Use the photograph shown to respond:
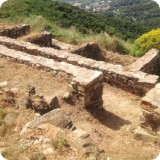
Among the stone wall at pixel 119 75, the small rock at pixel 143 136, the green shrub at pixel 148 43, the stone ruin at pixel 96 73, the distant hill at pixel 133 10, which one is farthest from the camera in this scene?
the distant hill at pixel 133 10

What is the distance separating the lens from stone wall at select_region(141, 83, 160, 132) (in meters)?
6.30

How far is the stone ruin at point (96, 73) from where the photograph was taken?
6599 mm

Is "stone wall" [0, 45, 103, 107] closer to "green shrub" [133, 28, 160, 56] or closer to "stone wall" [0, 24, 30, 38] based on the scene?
"green shrub" [133, 28, 160, 56]

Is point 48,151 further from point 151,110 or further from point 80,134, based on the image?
point 151,110

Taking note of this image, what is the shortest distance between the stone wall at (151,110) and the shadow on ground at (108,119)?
1267mm

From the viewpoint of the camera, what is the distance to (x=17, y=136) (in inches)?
231

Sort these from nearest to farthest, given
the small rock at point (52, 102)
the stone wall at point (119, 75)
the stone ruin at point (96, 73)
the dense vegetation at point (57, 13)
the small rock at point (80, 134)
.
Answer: the small rock at point (80, 134) < the stone ruin at point (96, 73) < the small rock at point (52, 102) < the stone wall at point (119, 75) < the dense vegetation at point (57, 13)

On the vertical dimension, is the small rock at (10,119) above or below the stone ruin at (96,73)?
above

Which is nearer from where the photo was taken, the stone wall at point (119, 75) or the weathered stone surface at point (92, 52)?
the stone wall at point (119, 75)

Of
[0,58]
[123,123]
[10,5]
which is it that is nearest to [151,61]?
[123,123]

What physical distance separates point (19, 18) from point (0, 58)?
7.76 metres

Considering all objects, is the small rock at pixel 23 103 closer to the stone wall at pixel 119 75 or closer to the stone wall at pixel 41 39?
the stone wall at pixel 119 75

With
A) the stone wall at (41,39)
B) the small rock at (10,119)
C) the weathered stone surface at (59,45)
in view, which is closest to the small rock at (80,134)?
the small rock at (10,119)

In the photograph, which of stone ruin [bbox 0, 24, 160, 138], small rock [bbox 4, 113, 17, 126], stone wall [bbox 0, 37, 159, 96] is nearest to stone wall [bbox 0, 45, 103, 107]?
stone ruin [bbox 0, 24, 160, 138]
